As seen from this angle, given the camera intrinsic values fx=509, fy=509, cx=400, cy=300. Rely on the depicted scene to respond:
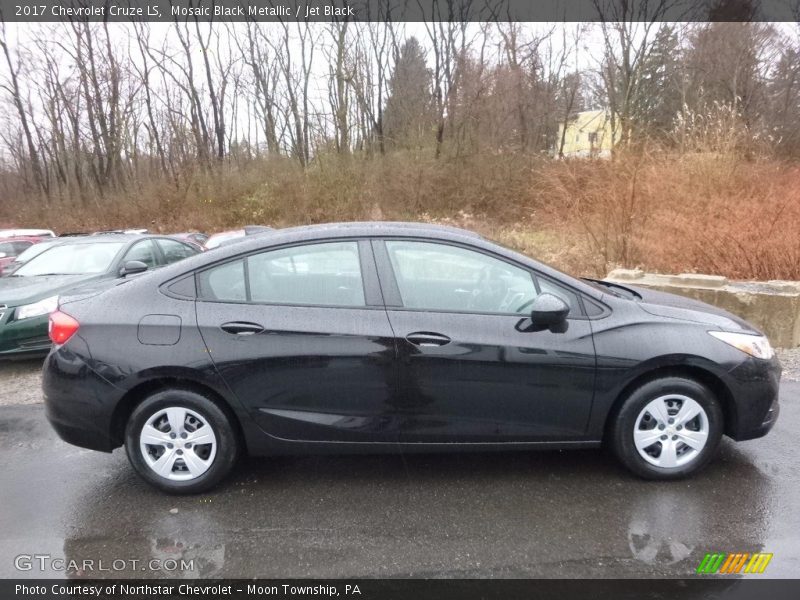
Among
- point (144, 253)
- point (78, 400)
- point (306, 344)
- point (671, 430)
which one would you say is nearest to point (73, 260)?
point (144, 253)

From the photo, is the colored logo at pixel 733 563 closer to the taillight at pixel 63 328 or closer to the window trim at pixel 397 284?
the window trim at pixel 397 284

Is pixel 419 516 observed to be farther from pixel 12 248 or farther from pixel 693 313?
pixel 12 248

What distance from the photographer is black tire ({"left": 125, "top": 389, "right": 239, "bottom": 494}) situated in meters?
3.07

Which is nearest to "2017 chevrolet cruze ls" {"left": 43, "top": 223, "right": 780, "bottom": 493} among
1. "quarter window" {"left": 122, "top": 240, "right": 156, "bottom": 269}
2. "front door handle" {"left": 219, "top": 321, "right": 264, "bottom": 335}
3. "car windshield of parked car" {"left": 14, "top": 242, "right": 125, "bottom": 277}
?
"front door handle" {"left": 219, "top": 321, "right": 264, "bottom": 335}

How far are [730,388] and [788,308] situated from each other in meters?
3.78

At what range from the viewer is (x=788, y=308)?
234 inches

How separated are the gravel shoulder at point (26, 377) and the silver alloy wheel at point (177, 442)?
2699mm

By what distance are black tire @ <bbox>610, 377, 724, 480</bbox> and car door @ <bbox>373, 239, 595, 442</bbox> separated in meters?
0.25

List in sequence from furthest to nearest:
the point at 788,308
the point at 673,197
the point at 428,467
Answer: the point at 673,197 < the point at 788,308 < the point at 428,467

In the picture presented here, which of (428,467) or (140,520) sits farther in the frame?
(428,467)

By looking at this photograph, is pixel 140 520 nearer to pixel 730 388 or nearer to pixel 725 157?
pixel 730 388

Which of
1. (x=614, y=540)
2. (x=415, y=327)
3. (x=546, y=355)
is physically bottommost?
(x=614, y=540)

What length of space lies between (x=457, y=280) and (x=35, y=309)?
16.7 feet

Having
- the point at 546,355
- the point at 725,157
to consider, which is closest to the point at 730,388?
the point at 546,355
